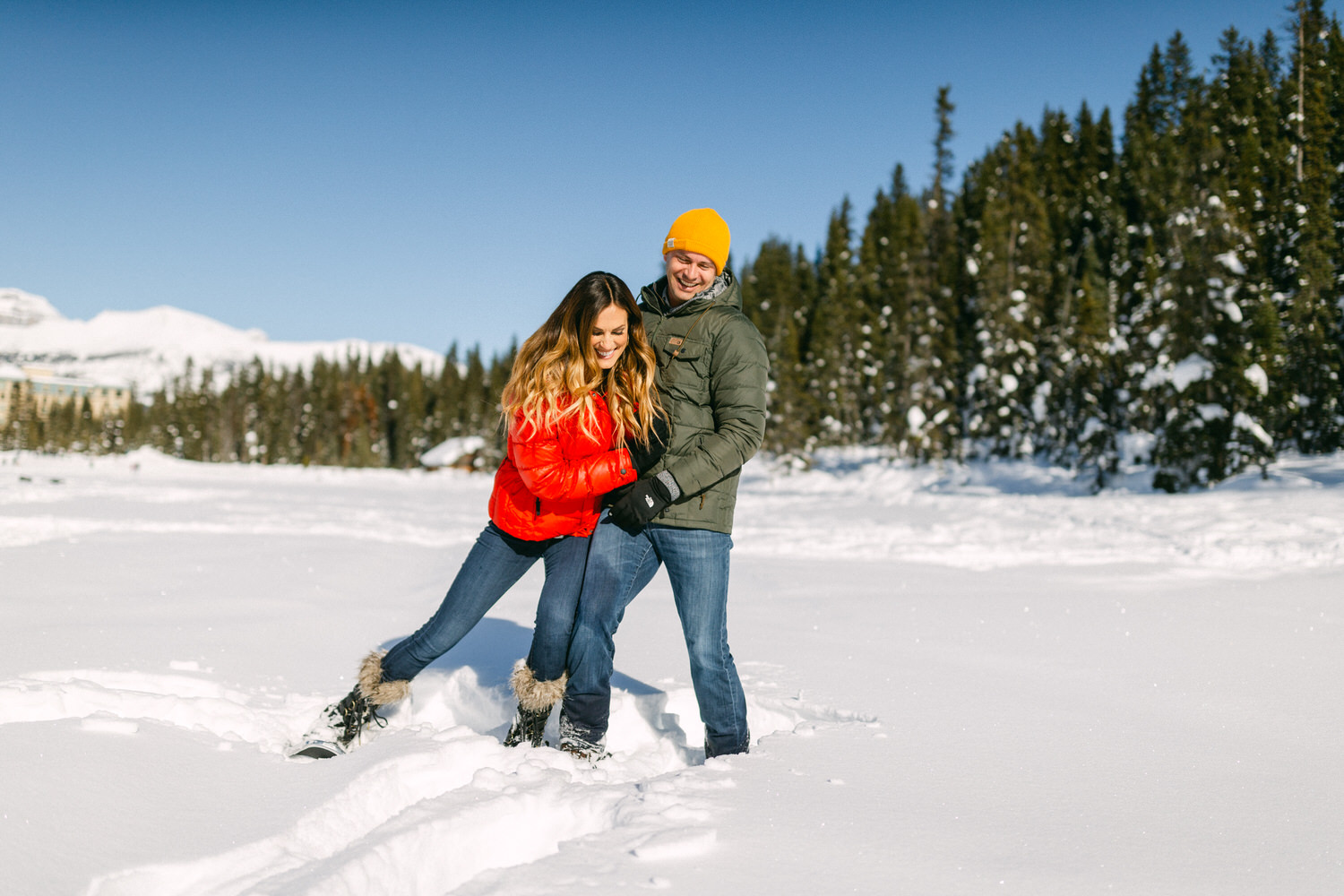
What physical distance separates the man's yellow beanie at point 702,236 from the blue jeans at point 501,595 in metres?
1.14

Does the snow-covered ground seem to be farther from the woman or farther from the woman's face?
the woman's face

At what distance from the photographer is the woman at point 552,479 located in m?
2.72

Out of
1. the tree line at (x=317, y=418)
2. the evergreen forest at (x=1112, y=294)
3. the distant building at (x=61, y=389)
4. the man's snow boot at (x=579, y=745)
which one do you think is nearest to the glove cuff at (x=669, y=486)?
the man's snow boot at (x=579, y=745)

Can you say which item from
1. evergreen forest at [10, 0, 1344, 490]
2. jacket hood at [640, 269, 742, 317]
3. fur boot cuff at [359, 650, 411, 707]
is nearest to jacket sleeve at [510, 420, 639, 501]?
jacket hood at [640, 269, 742, 317]

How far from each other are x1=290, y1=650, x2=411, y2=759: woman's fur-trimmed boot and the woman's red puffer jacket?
0.81 meters

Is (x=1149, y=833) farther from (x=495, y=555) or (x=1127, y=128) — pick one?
(x=1127, y=128)

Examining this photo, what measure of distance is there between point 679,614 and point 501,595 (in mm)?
683

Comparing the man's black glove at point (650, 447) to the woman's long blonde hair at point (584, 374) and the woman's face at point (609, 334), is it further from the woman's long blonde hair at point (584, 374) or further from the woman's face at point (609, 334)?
the woman's face at point (609, 334)

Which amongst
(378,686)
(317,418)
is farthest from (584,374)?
(317,418)

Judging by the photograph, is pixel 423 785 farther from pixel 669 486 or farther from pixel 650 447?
pixel 650 447

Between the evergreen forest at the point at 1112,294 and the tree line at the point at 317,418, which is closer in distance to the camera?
the evergreen forest at the point at 1112,294

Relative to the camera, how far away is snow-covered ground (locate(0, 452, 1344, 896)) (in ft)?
6.07

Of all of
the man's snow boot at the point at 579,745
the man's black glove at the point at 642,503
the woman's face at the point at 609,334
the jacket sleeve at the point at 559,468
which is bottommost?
the man's snow boot at the point at 579,745

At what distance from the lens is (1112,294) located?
29.7 meters
